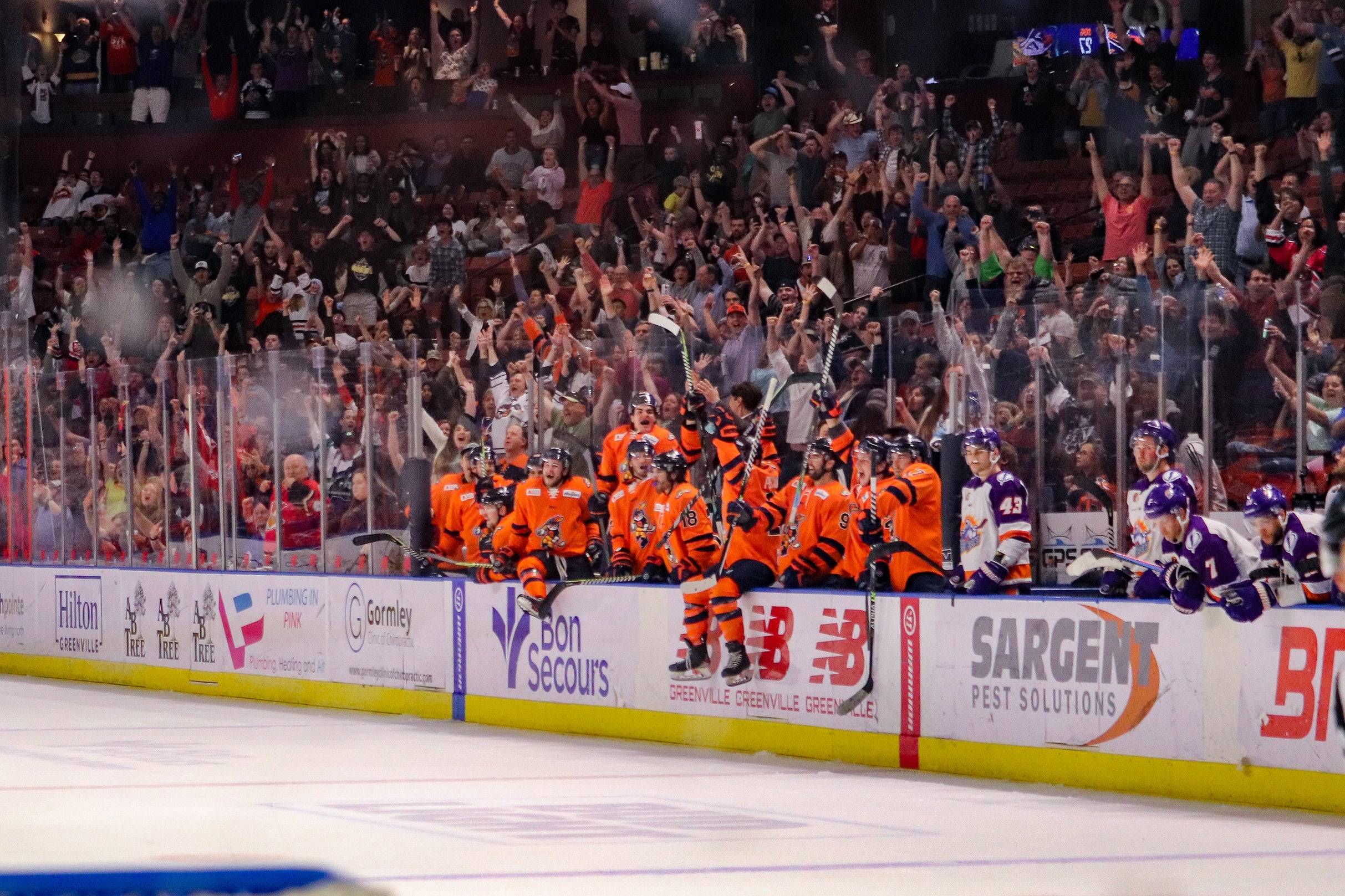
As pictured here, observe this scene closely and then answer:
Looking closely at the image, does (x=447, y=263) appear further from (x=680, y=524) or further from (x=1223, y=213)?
(x=680, y=524)

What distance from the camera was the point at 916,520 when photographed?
9.86m

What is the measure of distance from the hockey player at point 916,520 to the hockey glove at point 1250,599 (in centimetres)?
200

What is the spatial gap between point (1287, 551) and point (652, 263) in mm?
9206

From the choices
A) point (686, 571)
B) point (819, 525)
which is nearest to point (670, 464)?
point (686, 571)

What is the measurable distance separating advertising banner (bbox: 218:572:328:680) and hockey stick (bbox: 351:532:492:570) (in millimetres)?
562

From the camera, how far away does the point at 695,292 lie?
609 inches

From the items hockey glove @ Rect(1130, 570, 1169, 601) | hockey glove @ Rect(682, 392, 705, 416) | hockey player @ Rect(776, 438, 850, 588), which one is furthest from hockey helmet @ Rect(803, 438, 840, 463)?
hockey glove @ Rect(1130, 570, 1169, 601)

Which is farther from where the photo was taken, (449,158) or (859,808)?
(449,158)

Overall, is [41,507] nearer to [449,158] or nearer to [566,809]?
[449,158]

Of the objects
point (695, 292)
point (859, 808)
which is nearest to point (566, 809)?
point (859, 808)

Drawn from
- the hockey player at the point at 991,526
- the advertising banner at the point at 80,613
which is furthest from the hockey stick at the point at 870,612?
the advertising banner at the point at 80,613

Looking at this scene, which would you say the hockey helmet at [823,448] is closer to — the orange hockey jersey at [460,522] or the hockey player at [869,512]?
the hockey player at [869,512]

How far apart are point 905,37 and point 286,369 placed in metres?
7.37

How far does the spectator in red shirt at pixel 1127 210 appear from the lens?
1358cm
